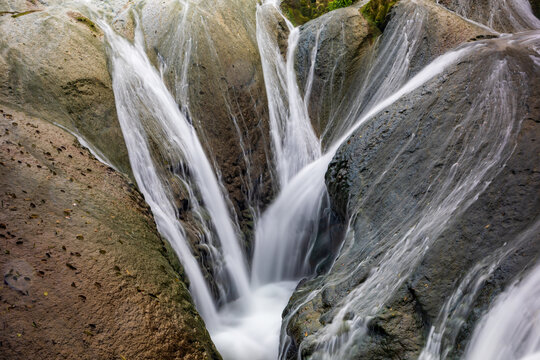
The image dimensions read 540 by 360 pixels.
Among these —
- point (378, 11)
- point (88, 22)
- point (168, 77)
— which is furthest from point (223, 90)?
point (378, 11)

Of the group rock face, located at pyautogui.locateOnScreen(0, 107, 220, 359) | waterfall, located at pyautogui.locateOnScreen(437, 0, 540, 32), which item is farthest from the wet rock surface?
waterfall, located at pyautogui.locateOnScreen(437, 0, 540, 32)

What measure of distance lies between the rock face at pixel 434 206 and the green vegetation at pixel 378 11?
351 centimetres

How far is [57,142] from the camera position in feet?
16.9

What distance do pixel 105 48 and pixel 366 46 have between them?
6043 mm

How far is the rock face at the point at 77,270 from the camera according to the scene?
3389mm

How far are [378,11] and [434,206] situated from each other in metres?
6.47

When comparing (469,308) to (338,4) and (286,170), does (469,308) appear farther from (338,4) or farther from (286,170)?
(338,4)

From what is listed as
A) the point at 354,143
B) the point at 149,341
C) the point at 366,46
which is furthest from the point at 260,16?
the point at 149,341

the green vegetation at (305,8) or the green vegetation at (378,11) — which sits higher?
the green vegetation at (305,8)

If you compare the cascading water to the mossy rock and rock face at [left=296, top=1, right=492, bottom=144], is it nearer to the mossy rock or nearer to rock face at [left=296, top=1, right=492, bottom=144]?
rock face at [left=296, top=1, right=492, bottom=144]

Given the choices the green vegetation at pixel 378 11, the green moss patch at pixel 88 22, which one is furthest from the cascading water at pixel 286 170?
the green vegetation at pixel 378 11

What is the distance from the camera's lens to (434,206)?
14.8 ft

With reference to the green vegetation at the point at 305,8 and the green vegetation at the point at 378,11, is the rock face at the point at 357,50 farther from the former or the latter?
the green vegetation at the point at 305,8

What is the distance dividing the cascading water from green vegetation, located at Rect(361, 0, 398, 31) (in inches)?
18.3
